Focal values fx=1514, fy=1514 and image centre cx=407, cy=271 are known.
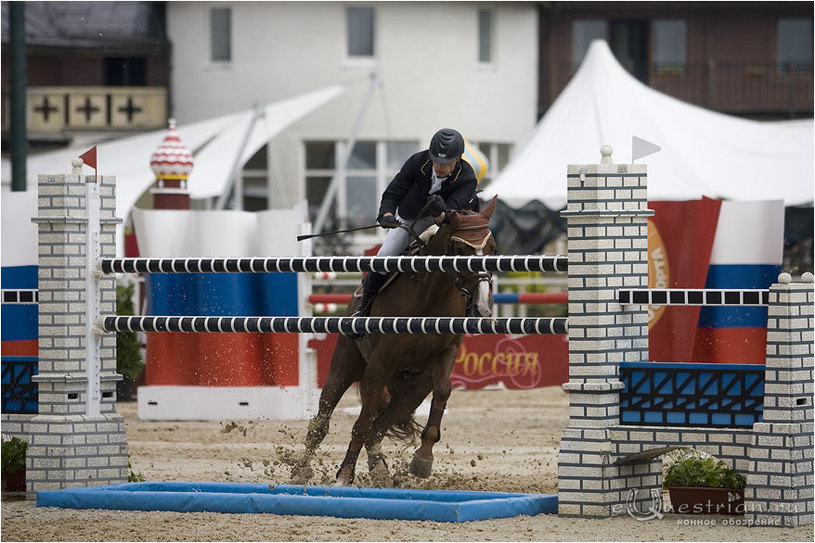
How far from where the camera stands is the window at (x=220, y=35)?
3192cm

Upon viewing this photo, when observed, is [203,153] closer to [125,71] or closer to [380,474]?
[125,71]

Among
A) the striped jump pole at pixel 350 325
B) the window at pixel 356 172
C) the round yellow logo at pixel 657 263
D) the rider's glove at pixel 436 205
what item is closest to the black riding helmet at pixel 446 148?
the rider's glove at pixel 436 205

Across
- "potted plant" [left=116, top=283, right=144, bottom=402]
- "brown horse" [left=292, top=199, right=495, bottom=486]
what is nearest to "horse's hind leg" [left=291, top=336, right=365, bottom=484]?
"brown horse" [left=292, top=199, right=495, bottom=486]

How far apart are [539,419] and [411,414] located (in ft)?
15.4

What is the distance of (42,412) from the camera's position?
29.3 ft

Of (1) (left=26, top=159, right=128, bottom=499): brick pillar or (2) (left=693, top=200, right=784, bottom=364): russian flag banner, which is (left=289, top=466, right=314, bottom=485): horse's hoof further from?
(2) (left=693, top=200, right=784, bottom=364): russian flag banner

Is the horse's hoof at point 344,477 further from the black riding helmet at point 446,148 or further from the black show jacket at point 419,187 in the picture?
the black riding helmet at point 446,148

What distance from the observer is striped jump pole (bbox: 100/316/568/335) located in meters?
7.85

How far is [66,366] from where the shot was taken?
8.88 m

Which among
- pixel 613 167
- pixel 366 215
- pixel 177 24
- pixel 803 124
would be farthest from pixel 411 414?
pixel 177 24

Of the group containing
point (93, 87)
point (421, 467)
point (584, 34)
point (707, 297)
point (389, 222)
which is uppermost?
point (584, 34)

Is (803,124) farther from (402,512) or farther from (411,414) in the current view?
(402,512)

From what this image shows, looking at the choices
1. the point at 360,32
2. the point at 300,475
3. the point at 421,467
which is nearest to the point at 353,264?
the point at 421,467

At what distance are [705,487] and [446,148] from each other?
2465mm
